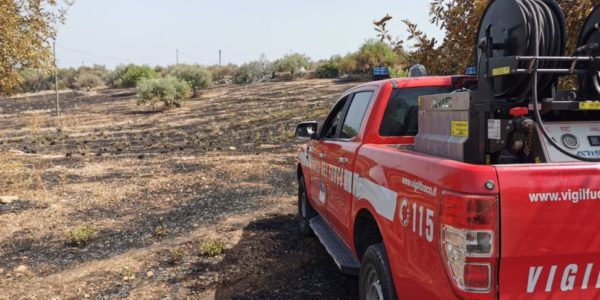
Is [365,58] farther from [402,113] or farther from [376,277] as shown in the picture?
[376,277]

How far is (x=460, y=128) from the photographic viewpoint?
9.14 feet

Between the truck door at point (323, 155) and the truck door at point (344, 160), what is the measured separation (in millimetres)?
66

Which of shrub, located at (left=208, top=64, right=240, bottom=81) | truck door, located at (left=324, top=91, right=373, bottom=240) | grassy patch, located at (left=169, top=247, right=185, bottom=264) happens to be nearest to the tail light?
truck door, located at (left=324, top=91, right=373, bottom=240)

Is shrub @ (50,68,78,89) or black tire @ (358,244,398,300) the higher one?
shrub @ (50,68,78,89)

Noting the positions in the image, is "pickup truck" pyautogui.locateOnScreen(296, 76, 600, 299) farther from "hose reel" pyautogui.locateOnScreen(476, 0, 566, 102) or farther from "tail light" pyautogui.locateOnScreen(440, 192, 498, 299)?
"hose reel" pyautogui.locateOnScreen(476, 0, 566, 102)

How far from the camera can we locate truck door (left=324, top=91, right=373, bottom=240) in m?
4.02

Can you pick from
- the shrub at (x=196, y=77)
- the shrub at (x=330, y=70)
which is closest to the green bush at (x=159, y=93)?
the shrub at (x=196, y=77)

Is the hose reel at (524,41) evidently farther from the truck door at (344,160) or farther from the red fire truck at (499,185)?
the truck door at (344,160)

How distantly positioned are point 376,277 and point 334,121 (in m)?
2.30

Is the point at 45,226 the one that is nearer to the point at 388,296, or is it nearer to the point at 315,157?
the point at 315,157

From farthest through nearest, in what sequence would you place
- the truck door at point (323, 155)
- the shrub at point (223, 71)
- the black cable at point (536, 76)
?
the shrub at point (223, 71)
the truck door at point (323, 155)
the black cable at point (536, 76)

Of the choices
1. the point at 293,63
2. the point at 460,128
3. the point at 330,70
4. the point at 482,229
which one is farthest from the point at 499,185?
the point at 293,63

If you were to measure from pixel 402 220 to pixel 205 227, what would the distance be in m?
4.65

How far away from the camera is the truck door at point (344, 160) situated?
158 inches
